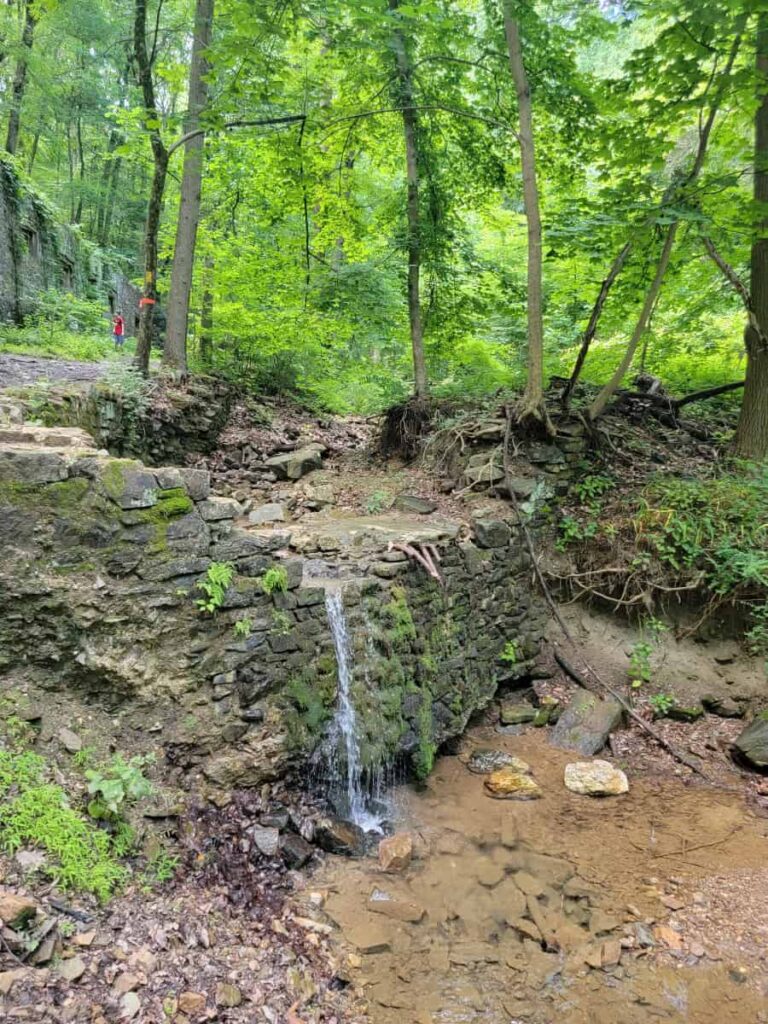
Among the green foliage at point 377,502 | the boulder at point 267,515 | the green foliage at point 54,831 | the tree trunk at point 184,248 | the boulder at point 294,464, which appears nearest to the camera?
the green foliage at point 54,831

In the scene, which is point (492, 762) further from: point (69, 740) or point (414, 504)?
point (69, 740)

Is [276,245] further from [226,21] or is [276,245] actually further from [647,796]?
[647,796]

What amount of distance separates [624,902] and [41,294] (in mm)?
15184

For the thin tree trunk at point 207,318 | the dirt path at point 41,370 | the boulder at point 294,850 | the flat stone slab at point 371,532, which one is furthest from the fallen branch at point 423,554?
the thin tree trunk at point 207,318

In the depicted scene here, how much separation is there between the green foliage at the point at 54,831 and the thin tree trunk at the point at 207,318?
8.90 meters

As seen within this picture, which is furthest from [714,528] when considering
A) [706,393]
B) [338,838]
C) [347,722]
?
[338,838]

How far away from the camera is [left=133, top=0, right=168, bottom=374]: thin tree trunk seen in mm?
6852

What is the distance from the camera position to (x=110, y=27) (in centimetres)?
1658

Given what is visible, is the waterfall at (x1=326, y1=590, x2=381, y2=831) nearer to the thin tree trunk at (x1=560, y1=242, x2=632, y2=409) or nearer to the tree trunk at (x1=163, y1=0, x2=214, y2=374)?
the thin tree trunk at (x1=560, y1=242, x2=632, y2=409)

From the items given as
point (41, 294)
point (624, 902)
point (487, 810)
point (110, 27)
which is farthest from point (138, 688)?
point (110, 27)

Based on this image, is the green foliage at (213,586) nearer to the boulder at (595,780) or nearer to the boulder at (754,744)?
the boulder at (595,780)

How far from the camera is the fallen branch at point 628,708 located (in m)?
5.76

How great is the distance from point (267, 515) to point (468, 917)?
4745mm

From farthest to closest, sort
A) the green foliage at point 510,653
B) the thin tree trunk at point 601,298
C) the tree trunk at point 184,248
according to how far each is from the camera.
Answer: the tree trunk at point 184,248
the green foliage at point 510,653
the thin tree trunk at point 601,298
